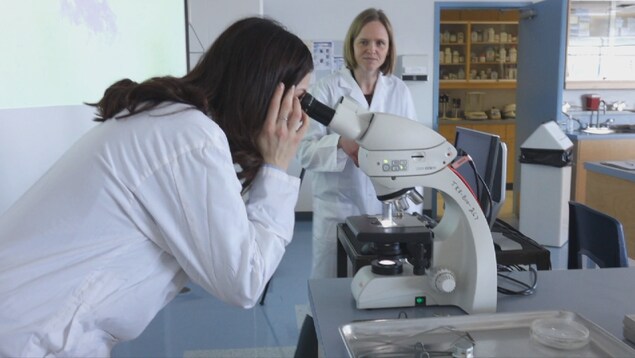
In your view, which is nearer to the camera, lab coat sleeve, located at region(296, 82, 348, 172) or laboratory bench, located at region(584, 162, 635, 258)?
lab coat sleeve, located at region(296, 82, 348, 172)

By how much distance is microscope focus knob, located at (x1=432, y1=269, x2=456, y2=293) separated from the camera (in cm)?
102

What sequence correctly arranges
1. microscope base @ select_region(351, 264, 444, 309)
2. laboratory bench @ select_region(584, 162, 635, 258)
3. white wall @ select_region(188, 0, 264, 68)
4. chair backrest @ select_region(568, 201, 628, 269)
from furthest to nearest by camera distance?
white wall @ select_region(188, 0, 264, 68) < laboratory bench @ select_region(584, 162, 635, 258) < chair backrest @ select_region(568, 201, 628, 269) < microscope base @ select_region(351, 264, 444, 309)

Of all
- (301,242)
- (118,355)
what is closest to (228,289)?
(118,355)

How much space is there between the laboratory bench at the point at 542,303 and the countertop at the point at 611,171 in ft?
5.35

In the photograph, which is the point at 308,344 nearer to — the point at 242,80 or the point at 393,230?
the point at 393,230

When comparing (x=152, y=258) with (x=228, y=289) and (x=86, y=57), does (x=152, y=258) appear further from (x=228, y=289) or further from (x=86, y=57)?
(x=86, y=57)

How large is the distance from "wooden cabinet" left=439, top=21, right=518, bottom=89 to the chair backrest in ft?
16.5

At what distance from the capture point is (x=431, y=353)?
849 mm

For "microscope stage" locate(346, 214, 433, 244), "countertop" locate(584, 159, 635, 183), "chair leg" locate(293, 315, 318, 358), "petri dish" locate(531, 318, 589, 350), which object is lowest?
"chair leg" locate(293, 315, 318, 358)

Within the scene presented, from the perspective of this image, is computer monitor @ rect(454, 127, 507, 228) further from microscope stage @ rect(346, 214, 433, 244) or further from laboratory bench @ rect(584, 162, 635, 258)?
laboratory bench @ rect(584, 162, 635, 258)

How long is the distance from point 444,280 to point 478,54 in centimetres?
623

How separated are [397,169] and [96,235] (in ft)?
1.66

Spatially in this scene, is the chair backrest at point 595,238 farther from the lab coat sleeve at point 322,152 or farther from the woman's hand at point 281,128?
the woman's hand at point 281,128

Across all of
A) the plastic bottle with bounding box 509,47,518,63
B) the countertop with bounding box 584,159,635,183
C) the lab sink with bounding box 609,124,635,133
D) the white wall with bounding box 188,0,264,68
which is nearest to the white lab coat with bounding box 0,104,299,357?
the countertop with bounding box 584,159,635,183
